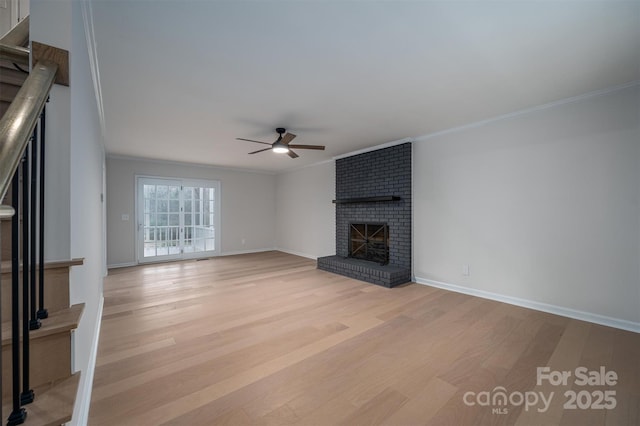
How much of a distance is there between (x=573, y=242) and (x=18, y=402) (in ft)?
13.7

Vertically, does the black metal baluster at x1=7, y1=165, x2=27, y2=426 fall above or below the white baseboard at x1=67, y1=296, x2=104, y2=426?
above

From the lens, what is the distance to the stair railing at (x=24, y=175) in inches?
28.5

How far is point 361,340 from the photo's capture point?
2.41 metres

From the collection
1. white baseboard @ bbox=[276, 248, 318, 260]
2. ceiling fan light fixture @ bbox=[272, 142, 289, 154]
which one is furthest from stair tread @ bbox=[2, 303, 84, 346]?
white baseboard @ bbox=[276, 248, 318, 260]

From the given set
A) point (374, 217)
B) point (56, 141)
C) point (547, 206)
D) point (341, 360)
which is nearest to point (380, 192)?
point (374, 217)

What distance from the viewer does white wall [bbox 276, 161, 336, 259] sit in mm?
5941

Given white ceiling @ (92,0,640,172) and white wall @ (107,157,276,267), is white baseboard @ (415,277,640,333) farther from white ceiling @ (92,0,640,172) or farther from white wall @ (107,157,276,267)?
white wall @ (107,157,276,267)

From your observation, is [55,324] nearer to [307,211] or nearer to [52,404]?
[52,404]

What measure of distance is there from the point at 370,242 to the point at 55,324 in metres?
4.36

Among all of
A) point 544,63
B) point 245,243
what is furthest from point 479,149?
point 245,243

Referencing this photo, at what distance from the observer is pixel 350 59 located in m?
2.11

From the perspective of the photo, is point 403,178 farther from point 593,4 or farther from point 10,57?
point 10,57

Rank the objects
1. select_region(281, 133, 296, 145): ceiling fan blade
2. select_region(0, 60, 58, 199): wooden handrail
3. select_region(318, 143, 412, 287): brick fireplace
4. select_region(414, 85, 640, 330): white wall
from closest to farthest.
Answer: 1. select_region(0, 60, 58, 199): wooden handrail
2. select_region(414, 85, 640, 330): white wall
3. select_region(281, 133, 296, 145): ceiling fan blade
4. select_region(318, 143, 412, 287): brick fireplace

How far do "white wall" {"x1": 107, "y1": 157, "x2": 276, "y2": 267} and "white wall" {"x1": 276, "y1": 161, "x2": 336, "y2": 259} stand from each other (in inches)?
16.3
